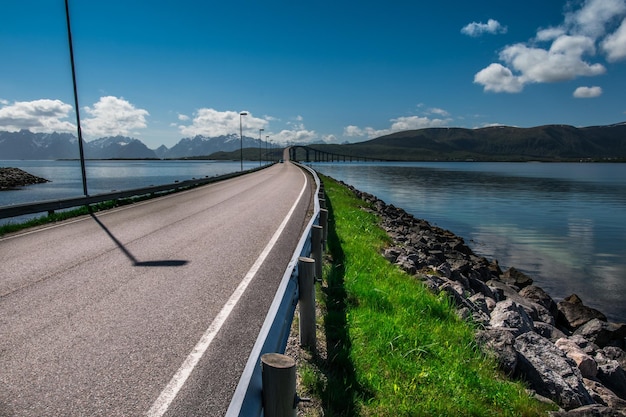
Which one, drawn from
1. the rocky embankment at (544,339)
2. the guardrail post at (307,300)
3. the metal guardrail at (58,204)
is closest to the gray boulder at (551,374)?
the rocky embankment at (544,339)

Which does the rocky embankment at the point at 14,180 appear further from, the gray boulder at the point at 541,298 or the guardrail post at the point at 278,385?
Result: the guardrail post at the point at 278,385

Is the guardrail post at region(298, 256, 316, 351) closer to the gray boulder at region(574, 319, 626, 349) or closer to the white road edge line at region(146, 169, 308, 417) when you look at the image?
the white road edge line at region(146, 169, 308, 417)

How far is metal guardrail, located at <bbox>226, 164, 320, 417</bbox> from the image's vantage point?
191cm

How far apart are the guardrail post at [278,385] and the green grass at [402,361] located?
50.4 inches

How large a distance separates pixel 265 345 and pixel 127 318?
3280 millimetres

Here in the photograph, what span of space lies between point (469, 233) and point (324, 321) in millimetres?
21083

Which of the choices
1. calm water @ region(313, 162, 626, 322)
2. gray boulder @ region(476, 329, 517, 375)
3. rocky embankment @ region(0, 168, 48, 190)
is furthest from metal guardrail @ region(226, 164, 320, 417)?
rocky embankment @ region(0, 168, 48, 190)

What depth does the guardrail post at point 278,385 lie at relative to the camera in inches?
85.2

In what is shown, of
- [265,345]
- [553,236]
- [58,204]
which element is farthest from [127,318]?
[553,236]

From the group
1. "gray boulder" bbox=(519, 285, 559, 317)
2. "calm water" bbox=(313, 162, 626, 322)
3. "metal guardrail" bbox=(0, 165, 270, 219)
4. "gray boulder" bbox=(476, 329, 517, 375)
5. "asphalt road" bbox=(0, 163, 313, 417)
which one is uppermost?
"metal guardrail" bbox=(0, 165, 270, 219)

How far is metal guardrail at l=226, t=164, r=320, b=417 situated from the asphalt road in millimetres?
852

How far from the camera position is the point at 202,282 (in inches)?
261

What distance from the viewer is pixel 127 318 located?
5109 mm

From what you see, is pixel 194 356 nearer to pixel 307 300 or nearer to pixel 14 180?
pixel 307 300
